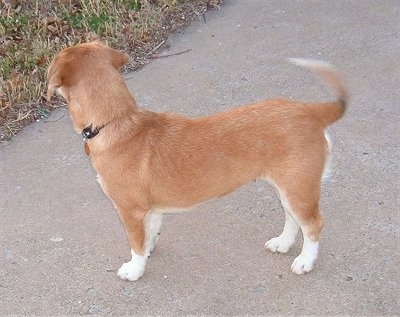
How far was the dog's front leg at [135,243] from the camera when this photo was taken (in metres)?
3.77

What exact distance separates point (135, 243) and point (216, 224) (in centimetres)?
66

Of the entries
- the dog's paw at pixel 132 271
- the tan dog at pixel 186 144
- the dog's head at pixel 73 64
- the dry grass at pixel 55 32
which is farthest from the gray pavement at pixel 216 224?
the dog's head at pixel 73 64

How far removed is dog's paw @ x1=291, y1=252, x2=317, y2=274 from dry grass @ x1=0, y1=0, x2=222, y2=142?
2.45m

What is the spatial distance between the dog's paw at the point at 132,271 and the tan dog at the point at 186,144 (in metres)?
0.33

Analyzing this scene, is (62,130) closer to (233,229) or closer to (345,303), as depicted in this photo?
(233,229)

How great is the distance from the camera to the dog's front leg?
3766 millimetres

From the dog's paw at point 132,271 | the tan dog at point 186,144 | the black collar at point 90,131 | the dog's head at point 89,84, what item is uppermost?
the dog's head at point 89,84

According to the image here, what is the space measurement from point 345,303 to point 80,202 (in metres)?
1.82

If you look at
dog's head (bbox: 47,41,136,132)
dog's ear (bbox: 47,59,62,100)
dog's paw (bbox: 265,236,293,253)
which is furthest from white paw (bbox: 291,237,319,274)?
dog's ear (bbox: 47,59,62,100)

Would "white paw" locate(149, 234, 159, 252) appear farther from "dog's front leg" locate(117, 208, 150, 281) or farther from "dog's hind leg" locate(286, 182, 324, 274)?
"dog's hind leg" locate(286, 182, 324, 274)

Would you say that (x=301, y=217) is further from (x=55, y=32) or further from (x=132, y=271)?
(x=55, y=32)

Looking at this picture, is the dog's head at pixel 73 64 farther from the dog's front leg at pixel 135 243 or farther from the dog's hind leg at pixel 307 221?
the dog's hind leg at pixel 307 221

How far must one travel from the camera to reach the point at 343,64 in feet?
19.6

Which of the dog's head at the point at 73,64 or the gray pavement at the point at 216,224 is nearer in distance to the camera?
the dog's head at the point at 73,64
